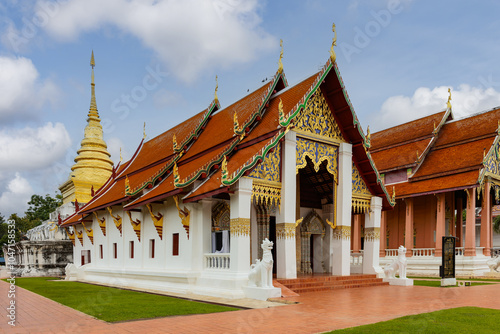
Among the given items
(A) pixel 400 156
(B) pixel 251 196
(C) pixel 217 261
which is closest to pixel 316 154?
(B) pixel 251 196

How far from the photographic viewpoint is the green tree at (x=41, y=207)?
183 ft

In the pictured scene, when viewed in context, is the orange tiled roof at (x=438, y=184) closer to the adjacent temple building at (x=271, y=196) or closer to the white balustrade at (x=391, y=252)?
the adjacent temple building at (x=271, y=196)

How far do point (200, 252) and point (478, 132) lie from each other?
15.2 metres

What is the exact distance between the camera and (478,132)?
2131cm

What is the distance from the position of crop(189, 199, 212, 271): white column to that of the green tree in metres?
47.5

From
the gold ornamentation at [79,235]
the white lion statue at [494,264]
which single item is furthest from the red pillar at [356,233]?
the gold ornamentation at [79,235]

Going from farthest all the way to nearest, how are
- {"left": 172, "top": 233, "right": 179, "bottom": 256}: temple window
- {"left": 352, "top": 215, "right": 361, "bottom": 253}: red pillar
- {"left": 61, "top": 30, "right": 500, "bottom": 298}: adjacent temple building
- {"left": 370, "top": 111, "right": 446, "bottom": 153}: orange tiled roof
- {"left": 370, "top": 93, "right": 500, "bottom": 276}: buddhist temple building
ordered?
{"left": 370, "top": 111, "right": 446, "bottom": 153}: orange tiled roof → {"left": 352, "top": 215, "right": 361, "bottom": 253}: red pillar → {"left": 370, "top": 93, "right": 500, "bottom": 276}: buddhist temple building → {"left": 172, "top": 233, "right": 179, "bottom": 256}: temple window → {"left": 61, "top": 30, "right": 500, "bottom": 298}: adjacent temple building

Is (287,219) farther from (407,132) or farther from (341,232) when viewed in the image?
(407,132)

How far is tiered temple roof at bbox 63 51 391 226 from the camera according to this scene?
38.5ft

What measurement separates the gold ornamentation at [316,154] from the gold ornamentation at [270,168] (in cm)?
66

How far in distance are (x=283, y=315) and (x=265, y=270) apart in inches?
89.8

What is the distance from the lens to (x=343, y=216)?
1357 cm

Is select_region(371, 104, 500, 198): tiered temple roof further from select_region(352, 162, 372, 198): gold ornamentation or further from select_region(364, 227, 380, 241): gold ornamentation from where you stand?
select_region(352, 162, 372, 198): gold ornamentation

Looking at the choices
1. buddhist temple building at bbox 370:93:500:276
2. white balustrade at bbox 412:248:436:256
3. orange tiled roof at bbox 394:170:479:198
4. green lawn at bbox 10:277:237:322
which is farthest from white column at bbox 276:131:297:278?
white balustrade at bbox 412:248:436:256
